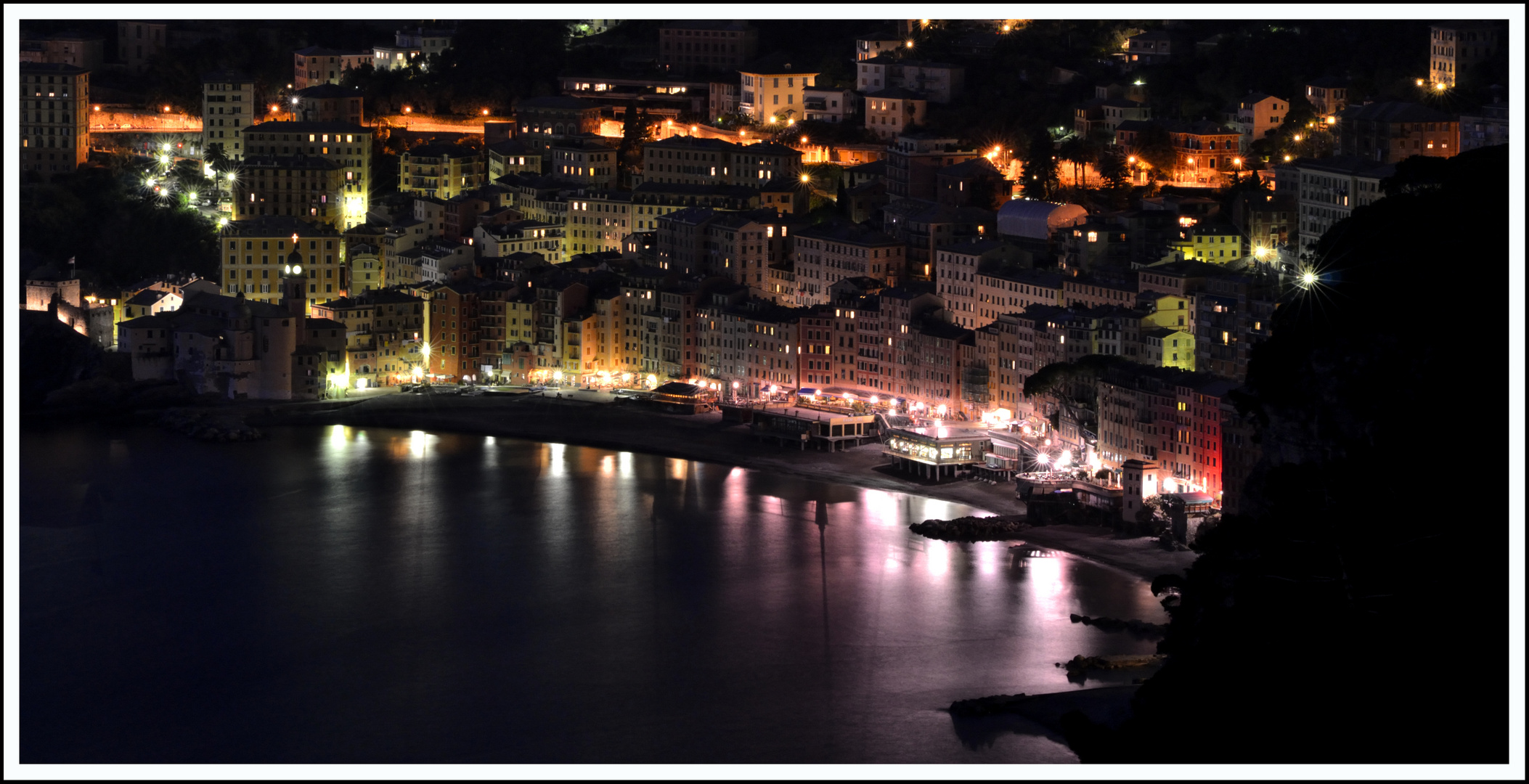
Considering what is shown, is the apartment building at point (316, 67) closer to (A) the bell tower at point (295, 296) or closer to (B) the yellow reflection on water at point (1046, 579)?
(A) the bell tower at point (295, 296)

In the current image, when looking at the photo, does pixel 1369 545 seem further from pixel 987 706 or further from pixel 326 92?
pixel 326 92

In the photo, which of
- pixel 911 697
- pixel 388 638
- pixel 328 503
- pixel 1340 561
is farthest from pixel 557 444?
pixel 1340 561

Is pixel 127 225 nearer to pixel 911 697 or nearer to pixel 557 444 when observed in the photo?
pixel 557 444

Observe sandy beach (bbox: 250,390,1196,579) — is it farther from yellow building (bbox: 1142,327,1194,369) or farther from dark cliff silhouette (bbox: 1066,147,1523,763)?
dark cliff silhouette (bbox: 1066,147,1523,763)

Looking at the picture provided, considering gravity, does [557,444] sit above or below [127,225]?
below

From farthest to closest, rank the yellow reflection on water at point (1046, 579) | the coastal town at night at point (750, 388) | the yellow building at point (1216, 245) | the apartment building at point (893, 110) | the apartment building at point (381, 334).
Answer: the apartment building at point (893, 110) < the apartment building at point (381, 334) < the yellow building at point (1216, 245) < the yellow reflection on water at point (1046, 579) < the coastal town at night at point (750, 388)

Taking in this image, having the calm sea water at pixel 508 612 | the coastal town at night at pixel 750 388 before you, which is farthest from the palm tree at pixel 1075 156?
the calm sea water at pixel 508 612
